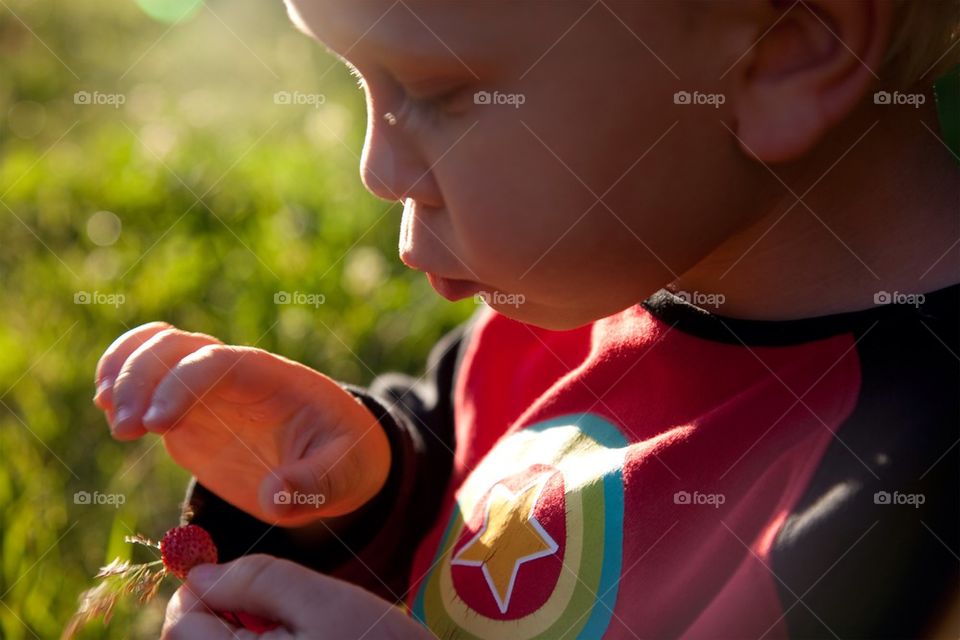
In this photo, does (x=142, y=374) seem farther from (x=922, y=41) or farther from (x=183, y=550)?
(x=922, y=41)

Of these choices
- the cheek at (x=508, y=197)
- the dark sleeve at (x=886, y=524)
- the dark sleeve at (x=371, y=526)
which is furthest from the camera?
the dark sleeve at (x=371, y=526)

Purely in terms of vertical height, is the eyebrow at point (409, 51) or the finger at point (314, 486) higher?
the eyebrow at point (409, 51)

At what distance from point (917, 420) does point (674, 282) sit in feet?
0.96

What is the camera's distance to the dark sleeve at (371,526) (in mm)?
1267

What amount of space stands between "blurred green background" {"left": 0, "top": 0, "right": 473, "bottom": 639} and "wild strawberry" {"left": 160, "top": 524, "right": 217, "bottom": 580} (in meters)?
0.39

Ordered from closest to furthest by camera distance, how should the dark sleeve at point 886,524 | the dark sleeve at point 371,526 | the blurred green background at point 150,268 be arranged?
the dark sleeve at point 886,524, the dark sleeve at point 371,526, the blurred green background at point 150,268

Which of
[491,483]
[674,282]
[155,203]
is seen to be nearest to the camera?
[674,282]

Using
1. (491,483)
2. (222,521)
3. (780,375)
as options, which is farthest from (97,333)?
(780,375)

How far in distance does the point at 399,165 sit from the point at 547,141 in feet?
0.47

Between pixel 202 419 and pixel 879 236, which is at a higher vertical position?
pixel 879 236

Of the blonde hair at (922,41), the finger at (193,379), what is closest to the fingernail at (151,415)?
the finger at (193,379)

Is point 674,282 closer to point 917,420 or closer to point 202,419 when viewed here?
point 917,420

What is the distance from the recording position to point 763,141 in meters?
0.90

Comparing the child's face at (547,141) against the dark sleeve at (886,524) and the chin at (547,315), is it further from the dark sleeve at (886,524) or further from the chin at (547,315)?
the dark sleeve at (886,524)
